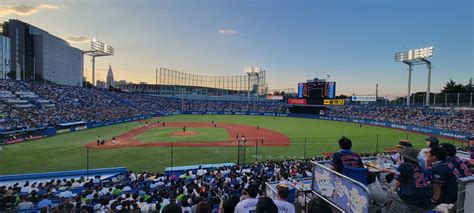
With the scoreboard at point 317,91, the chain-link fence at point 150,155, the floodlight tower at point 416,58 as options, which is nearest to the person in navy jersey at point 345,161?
the chain-link fence at point 150,155

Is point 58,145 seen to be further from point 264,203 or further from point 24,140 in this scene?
point 264,203

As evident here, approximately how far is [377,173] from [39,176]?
1870 cm

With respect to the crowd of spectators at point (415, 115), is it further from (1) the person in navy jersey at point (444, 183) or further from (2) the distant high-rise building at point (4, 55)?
(2) the distant high-rise building at point (4, 55)

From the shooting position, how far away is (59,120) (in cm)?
3831

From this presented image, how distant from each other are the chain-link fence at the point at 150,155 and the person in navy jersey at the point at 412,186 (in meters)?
15.1

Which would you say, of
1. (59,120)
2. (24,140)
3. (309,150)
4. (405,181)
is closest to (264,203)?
(405,181)

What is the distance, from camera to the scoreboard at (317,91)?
5712 cm

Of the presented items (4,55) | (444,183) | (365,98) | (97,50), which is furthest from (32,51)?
(444,183)

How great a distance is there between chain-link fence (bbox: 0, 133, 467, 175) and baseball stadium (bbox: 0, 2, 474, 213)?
0.34 feet

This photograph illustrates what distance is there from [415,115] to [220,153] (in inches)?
1819

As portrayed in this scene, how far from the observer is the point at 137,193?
11.5 metres

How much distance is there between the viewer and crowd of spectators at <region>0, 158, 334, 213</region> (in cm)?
834

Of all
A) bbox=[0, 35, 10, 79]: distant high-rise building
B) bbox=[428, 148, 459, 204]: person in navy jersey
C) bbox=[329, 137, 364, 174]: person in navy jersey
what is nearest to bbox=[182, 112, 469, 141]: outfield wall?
bbox=[428, 148, 459, 204]: person in navy jersey

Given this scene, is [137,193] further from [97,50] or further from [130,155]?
[97,50]
